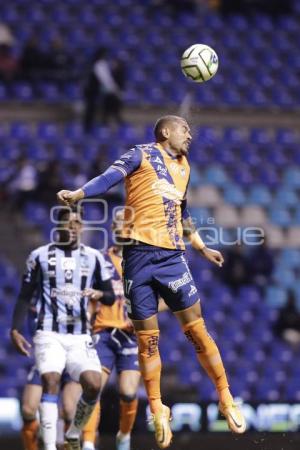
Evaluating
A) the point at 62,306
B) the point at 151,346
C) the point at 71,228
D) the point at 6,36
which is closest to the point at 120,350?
the point at 62,306

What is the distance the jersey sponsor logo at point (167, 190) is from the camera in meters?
8.18

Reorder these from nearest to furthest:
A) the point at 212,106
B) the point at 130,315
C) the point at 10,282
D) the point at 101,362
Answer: the point at 130,315, the point at 101,362, the point at 10,282, the point at 212,106

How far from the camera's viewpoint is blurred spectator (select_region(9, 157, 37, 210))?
1611cm

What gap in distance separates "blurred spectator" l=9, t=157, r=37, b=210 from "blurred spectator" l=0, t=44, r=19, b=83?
2.45 meters

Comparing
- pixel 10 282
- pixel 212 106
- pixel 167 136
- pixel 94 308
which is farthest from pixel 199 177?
pixel 167 136

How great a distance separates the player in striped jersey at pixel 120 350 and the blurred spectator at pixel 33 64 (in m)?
8.66

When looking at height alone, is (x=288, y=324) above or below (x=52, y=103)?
below

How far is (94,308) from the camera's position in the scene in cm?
1009

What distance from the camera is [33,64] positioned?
18.3m

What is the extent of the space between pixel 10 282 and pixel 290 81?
7517 mm

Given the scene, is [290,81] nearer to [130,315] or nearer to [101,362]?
[101,362]

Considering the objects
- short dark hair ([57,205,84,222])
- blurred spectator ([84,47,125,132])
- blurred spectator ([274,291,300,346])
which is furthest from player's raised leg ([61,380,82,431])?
blurred spectator ([84,47,125,132])

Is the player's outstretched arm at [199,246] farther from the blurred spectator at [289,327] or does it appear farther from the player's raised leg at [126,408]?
the blurred spectator at [289,327]

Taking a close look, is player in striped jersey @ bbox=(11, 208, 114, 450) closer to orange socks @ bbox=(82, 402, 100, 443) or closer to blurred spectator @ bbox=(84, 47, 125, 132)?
orange socks @ bbox=(82, 402, 100, 443)
